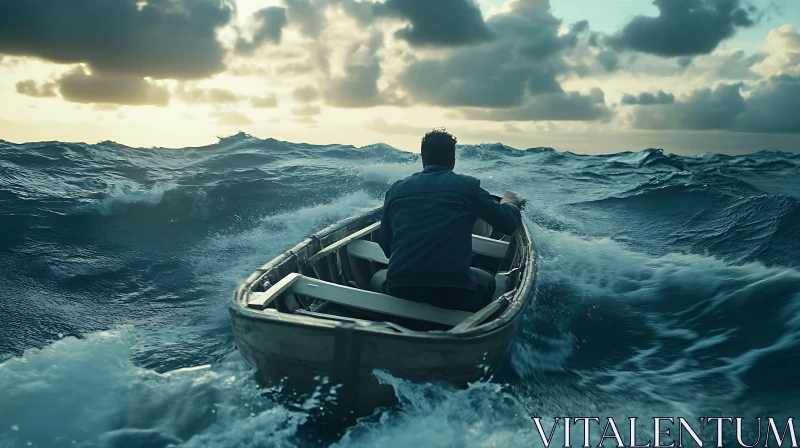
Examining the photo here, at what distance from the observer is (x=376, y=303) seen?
14.7ft

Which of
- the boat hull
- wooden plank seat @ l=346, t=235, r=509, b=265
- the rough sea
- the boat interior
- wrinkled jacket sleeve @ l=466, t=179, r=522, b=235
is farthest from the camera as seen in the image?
wooden plank seat @ l=346, t=235, r=509, b=265

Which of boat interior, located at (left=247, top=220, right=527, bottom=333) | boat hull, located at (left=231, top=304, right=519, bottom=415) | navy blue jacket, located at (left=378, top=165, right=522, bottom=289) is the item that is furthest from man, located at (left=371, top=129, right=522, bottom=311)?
boat hull, located at (left=231, top=304, right=519, bottom=415)

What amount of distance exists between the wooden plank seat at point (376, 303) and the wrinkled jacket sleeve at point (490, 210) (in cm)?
86

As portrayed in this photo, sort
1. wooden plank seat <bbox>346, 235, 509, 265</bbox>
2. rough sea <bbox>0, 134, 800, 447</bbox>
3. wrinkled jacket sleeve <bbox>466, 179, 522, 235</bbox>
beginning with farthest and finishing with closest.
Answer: wooden plank seat <bbox>346, 235, 509, 265</bbox>
wrinkled jacket sleeve <bbox>466, 179, 522, 235</bbox>
rough sea <bbox>0, 134, 800, 447</bbox>

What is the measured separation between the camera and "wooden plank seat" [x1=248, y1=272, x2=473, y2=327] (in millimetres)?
4352

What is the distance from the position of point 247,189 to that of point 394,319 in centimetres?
1279

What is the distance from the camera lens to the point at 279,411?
3.91 m

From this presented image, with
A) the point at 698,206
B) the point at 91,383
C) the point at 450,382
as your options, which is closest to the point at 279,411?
the point at 450,382

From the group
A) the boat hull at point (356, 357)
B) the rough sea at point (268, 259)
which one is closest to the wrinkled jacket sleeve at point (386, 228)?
the boat hull at point (356, 357)

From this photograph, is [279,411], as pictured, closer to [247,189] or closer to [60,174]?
[247,189]

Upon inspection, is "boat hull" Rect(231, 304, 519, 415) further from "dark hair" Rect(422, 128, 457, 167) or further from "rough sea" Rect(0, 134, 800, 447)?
"dark hair" Rect(422, 128, 457, 167)

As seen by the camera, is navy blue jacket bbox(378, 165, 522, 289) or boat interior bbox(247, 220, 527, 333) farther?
boat interior bbox(247, 220, 527, 333)

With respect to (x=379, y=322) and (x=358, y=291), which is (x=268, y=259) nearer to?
(x=358, y=291)

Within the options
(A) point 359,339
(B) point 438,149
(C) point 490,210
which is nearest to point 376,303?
(A) point 359,339
